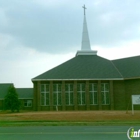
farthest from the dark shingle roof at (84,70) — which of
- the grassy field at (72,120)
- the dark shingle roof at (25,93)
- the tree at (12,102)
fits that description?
the dark shingle roof at (25,93)

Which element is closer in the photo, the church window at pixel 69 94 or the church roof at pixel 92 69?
the church roof at pixel 92 69

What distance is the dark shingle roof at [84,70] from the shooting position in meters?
48.2

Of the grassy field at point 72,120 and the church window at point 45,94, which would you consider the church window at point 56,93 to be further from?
the grassy field at point 72,120

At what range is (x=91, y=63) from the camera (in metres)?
51.6

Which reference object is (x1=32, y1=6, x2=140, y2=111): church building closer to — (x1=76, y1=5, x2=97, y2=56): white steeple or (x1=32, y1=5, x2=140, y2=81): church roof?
(x1=32, y1=5, x2=140, y2=81): church roof

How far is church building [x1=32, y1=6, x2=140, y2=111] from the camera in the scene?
48.1 m

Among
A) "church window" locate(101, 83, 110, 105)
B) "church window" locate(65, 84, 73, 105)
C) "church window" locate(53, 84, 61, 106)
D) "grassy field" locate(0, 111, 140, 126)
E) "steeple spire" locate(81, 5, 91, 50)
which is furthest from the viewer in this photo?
"steeple spire" locate(81, 5, 91, 50)

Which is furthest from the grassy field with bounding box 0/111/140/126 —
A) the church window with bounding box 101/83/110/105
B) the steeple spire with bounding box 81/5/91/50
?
the steeple spire with bounding box 81/5/91/50

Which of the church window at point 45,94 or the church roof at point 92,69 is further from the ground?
the church roof at point 92,69

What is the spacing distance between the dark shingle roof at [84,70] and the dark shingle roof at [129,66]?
1.19 m

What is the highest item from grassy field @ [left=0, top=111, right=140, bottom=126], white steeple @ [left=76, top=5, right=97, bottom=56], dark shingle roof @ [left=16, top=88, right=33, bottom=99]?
white steeple @ [left=76, top=5, right=97, bottom=56]
